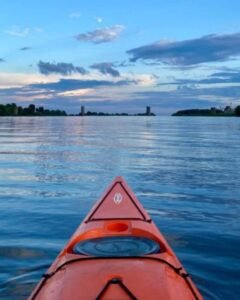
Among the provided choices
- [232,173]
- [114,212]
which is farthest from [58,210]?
[232,173]

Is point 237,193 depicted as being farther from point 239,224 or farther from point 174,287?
point 174,287

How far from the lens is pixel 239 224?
1152cm

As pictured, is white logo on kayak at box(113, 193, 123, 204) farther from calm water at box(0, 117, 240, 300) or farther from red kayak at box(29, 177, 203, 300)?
calm water at box(0, 117, 240, 300)

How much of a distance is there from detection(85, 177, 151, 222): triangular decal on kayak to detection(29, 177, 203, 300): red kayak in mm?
33

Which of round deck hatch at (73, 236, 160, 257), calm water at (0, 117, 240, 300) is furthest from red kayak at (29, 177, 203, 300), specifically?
calm water at (0, 117, 240, 300)

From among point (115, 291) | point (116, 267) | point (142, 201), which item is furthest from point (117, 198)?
point (142, 201)

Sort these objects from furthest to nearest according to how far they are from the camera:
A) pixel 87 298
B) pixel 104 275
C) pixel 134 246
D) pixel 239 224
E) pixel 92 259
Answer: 1. pixel 239 224
2. pixel 134 246
3. pixel 92 259
4. pixel 104 275
5. pixel 87 298

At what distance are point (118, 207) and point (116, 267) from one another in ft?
9.60

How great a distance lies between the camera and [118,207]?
8.15m

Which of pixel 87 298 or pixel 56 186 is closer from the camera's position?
pixel 87 298

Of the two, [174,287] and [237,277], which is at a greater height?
[174,287]

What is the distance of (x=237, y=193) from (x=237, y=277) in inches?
299

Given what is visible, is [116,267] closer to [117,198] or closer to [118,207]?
[118,207]

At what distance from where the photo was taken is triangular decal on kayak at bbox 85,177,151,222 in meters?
7.68
